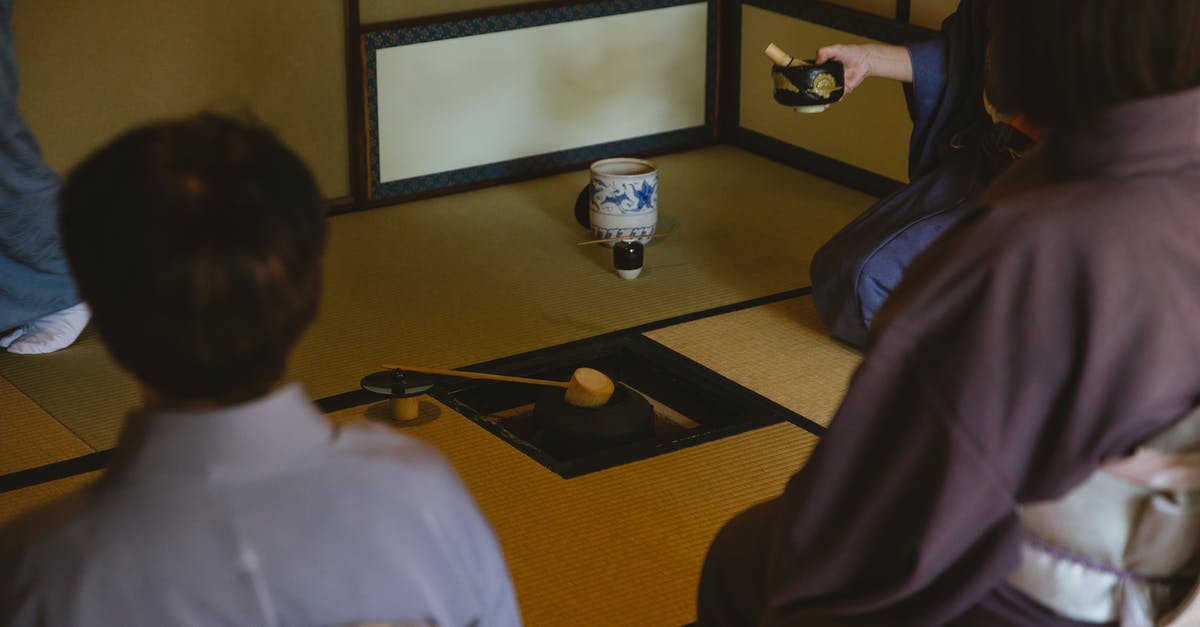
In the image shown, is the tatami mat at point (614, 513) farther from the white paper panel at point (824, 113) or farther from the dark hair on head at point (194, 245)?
the white paper panel at point (824, 113)

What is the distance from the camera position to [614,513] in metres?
2.87

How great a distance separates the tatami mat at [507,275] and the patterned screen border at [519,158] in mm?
69

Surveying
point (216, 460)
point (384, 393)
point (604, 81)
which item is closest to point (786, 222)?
point (604, 81)

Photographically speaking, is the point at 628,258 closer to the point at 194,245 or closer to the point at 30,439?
the point at 30,439

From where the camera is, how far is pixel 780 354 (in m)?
3.62

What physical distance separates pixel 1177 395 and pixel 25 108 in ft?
11.7

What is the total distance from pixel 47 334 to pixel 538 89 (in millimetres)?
2011

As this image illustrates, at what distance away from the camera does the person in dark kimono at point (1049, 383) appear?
145 centimetres

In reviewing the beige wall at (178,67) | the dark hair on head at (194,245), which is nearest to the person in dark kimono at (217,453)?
the dark hair on head at (194,245)

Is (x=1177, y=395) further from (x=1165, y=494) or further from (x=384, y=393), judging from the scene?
(x=384, y=393)

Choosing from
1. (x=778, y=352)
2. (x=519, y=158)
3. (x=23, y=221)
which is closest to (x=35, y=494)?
(x=23, y=221)

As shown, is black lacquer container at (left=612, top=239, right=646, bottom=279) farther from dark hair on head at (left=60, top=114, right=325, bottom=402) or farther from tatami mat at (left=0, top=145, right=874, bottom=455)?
dark hair on head at (left=60, top=114, right=325, bottom=402)

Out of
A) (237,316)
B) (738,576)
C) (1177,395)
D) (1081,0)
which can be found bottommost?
(738,576)

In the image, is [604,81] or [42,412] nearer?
[42,412]
